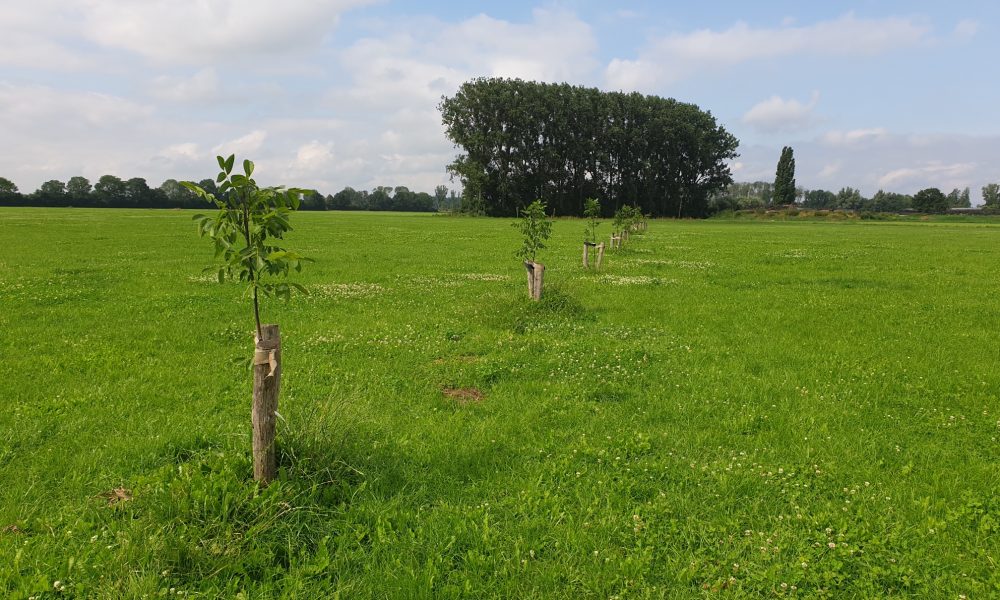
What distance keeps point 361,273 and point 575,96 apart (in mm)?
84733

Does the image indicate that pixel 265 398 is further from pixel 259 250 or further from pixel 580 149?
pixel 580 149

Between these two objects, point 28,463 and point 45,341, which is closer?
point 28,463

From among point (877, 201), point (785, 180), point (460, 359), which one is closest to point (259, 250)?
point (460, 359)

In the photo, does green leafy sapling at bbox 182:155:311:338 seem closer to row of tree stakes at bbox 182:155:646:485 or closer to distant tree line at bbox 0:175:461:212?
row of tree stakes at bbox 182:155:646:485

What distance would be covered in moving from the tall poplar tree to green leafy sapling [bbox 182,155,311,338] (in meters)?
145

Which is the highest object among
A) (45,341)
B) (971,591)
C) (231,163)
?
(231,163)

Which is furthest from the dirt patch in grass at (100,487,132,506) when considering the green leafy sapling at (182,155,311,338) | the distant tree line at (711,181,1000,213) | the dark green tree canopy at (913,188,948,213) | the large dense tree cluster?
the dark green tree canopy at (913,188,948,213)

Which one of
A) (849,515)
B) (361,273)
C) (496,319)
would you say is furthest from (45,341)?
(849,515)

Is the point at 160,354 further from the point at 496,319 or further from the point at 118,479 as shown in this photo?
the point at 496,319

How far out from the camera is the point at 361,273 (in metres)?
22.0

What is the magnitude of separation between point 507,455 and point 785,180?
477 feet

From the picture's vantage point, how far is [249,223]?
4.67 metres

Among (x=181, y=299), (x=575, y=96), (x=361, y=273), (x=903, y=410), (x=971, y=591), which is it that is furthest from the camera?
(x=575, y=96)

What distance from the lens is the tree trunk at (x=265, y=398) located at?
4855 mm
